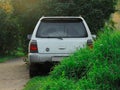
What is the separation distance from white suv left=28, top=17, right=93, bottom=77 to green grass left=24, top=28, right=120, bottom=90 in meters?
4.62

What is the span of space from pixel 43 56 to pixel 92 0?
6.99 meters

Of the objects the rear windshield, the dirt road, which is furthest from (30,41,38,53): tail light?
the dirt road

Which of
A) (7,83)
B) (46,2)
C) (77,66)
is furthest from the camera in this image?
(46,2)

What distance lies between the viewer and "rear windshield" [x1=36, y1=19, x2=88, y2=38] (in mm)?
14328

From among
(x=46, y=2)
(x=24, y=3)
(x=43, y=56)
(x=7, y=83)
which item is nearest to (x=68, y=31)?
(x=43, y=56)

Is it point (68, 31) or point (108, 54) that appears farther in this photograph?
point (68, 31)

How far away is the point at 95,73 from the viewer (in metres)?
7.73

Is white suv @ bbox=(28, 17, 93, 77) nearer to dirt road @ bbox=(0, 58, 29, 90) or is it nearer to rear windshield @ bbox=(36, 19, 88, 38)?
rear windshield @ bbox=(36, 19, 88, 38)

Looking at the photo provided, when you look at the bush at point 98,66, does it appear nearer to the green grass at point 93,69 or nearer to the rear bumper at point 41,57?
the green grass at point 93,69

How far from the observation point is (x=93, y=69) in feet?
25.8

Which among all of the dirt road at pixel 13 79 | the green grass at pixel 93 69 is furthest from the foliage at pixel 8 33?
the green grass at pixel 93 69

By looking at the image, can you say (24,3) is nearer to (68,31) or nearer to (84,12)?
(84,12)

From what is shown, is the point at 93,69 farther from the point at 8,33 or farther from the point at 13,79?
the point at 8,33

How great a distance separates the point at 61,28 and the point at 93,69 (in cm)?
680
